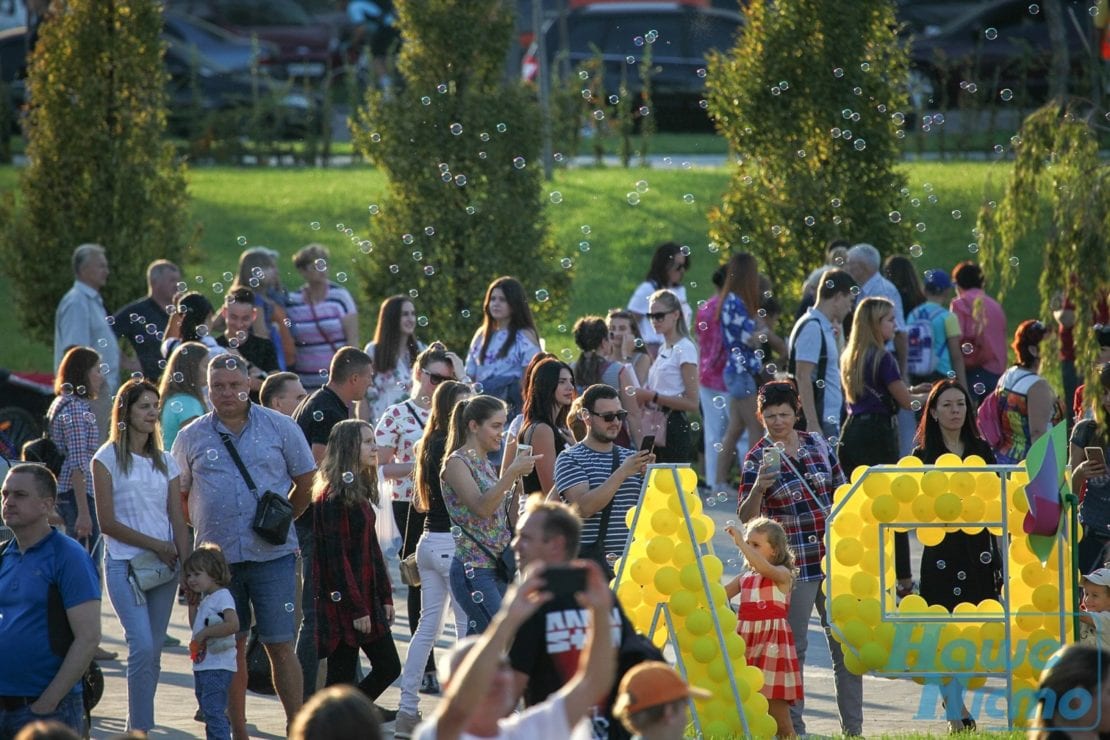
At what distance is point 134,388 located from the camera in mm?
8367

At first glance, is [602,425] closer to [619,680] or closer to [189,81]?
[619,680]

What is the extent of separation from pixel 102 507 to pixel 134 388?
1.82 feet

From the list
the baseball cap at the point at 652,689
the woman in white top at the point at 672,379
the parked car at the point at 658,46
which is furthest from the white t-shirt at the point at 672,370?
the parked car at the point at 658,46

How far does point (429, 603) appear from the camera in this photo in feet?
29.1

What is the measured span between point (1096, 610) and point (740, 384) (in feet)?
17.5

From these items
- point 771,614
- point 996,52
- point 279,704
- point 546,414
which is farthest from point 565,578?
point 996,52

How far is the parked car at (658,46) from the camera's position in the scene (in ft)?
89.9

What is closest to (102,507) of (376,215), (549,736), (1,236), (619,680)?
(619,680)

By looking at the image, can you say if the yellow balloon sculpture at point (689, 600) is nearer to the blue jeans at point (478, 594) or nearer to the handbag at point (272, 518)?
the blue jeans at point (478, 594)

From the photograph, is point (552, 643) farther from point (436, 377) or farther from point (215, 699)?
point (436, 377)

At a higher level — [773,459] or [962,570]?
[773,459]

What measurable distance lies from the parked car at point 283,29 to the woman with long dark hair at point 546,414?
80.9ft

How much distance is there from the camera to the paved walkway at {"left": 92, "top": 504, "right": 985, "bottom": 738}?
8617mm

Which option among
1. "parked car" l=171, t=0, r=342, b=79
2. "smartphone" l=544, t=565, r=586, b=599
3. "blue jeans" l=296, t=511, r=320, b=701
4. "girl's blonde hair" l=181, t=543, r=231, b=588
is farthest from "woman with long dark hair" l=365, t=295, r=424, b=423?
"parked car" l=171, t=0, r=342, b=79
